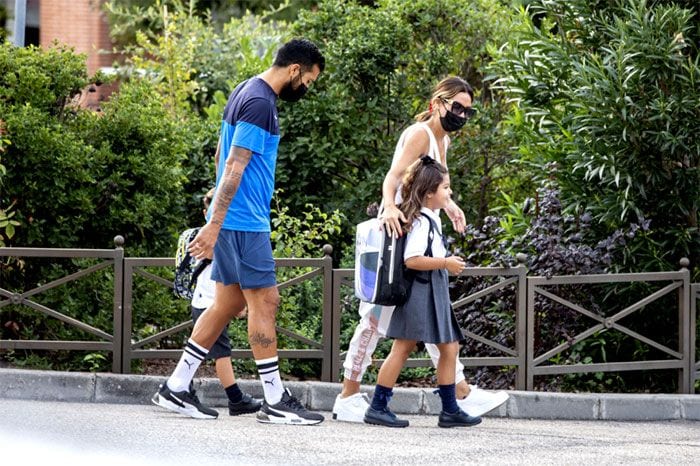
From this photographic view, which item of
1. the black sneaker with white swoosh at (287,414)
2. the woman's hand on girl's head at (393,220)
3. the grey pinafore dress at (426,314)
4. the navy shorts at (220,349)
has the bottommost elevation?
the black sneaker with white swoosh at (287,414)

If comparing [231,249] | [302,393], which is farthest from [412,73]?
[231,249]

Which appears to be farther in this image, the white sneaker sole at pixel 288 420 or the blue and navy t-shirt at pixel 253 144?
the white sneaker sole at pixel 288 420

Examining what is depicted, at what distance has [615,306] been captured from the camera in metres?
9.34

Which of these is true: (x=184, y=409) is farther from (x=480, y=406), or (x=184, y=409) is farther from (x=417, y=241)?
(x=480, y=406)

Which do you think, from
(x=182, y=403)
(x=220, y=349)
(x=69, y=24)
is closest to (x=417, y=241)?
(x=220, y=349)

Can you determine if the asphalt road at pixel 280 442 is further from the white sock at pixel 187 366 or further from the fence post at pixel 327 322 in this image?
the fence post at pixel 327 322

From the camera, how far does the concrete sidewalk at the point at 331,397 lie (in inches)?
310

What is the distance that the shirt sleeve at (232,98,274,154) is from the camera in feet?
21.6

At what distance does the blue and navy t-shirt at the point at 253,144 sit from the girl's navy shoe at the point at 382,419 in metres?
1.19

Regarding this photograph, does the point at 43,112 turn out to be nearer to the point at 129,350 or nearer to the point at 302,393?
the point at 129,350

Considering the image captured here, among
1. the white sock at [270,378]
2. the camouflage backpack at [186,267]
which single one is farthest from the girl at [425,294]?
the camouflage backpack at [186,267]

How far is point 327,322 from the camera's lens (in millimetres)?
8383

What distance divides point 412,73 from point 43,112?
3.84 metres

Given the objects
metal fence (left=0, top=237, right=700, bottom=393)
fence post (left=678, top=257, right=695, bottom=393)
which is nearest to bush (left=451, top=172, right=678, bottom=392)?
metal fence (left=0, top=237, right=700, bottom=393)
